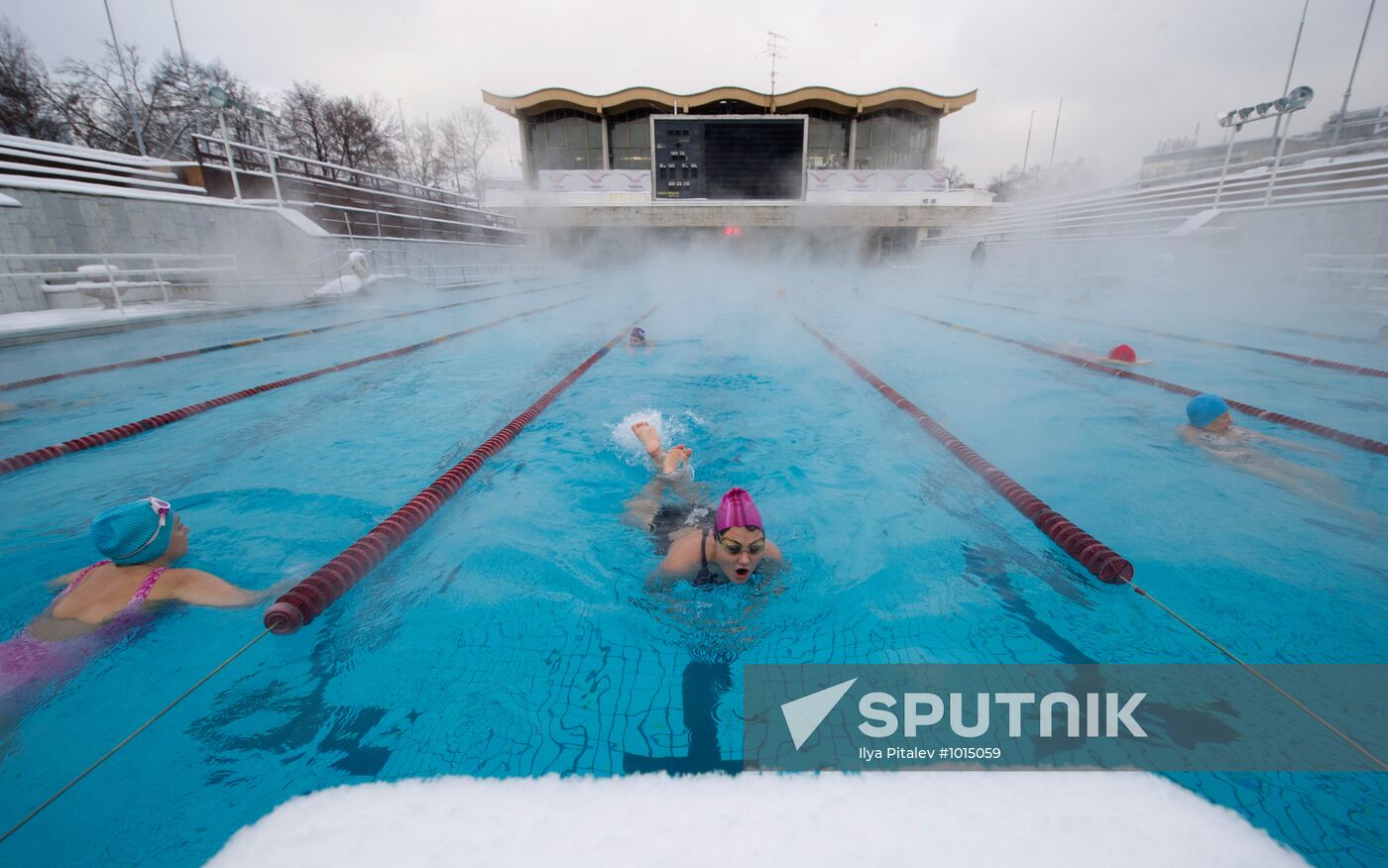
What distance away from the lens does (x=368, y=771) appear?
5.44 feet

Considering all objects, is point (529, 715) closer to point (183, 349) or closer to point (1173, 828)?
point (1173, 828)

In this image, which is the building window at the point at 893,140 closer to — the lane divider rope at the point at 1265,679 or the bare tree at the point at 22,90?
the lane divider rope at the point at 1265,679

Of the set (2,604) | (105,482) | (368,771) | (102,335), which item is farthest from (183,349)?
(368,771)

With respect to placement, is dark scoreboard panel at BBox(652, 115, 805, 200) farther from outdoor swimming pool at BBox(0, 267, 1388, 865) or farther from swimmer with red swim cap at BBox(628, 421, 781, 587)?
swimmer with red swim cap at BBox(628, 421, 781, 587)

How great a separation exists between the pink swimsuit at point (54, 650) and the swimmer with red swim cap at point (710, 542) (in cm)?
219

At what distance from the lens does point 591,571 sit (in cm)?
287

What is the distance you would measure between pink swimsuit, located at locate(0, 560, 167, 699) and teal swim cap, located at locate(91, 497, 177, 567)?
4.2 inches

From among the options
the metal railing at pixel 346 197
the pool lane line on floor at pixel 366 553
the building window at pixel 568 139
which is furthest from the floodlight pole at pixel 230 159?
the building window at pixel 568 139

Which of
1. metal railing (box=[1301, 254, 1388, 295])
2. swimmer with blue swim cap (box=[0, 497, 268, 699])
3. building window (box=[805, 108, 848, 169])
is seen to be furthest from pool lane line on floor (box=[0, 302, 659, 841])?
building window (box=[805, 108, 848, 169])

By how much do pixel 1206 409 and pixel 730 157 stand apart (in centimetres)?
2058

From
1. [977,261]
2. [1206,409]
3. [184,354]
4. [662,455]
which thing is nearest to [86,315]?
[184,354]

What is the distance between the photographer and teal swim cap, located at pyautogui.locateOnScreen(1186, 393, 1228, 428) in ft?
13.5

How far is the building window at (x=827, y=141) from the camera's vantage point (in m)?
28.1

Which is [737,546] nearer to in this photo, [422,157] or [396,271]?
[396,271]
